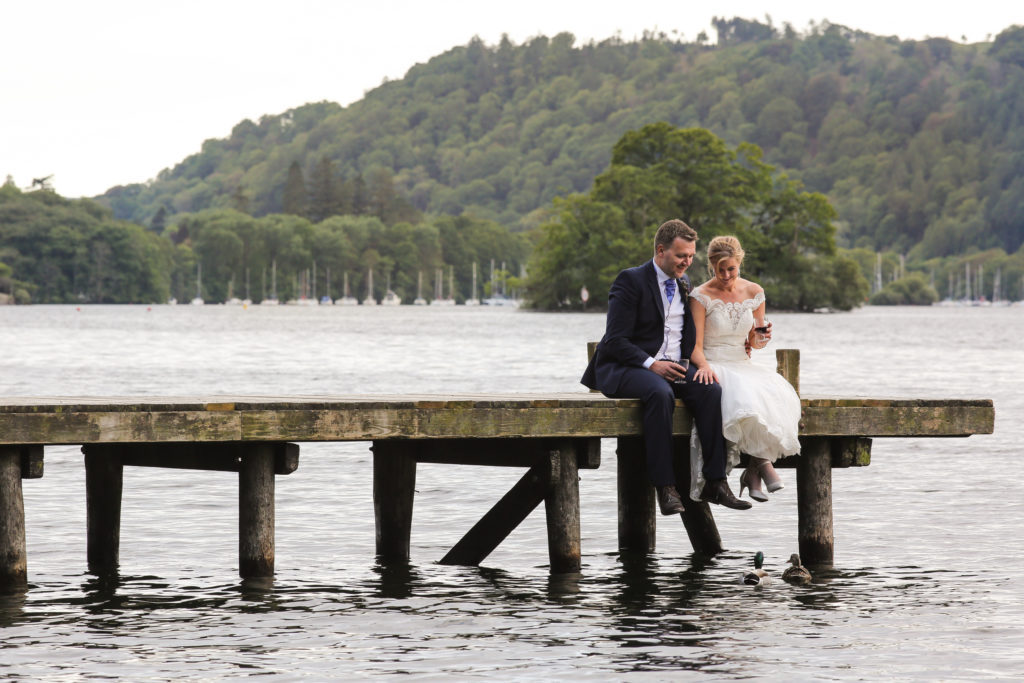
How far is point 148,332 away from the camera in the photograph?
3755 inches

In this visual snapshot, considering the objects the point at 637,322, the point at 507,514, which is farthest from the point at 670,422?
the point at 507,514

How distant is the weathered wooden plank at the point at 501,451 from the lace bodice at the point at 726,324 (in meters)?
1.19

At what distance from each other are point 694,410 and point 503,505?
2.28m

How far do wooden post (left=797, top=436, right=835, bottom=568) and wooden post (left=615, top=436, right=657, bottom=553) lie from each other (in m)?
1.35

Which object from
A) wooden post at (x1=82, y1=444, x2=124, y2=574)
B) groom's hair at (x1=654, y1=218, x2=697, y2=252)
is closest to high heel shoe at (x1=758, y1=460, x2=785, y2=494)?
groom's hair at (x1=654, y1=218, x2=697, y2=252)

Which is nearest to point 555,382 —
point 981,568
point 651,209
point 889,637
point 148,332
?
point 981,568

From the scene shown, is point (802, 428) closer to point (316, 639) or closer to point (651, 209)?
point (316, 639)

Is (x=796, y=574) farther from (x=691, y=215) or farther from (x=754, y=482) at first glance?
(x=691, y=215)

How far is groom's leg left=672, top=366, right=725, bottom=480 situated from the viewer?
11250mm

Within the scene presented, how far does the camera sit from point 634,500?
45.4 feet

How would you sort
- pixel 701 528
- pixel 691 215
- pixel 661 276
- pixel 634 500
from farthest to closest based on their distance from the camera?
pixel 691 215 < pixel 701 528 < pixel 634 500 < pixel 661 276

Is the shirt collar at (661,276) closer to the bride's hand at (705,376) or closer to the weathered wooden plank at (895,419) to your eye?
the bride's hand at (705,376)

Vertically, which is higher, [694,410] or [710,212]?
[710,212]

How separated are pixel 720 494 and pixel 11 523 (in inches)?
207
